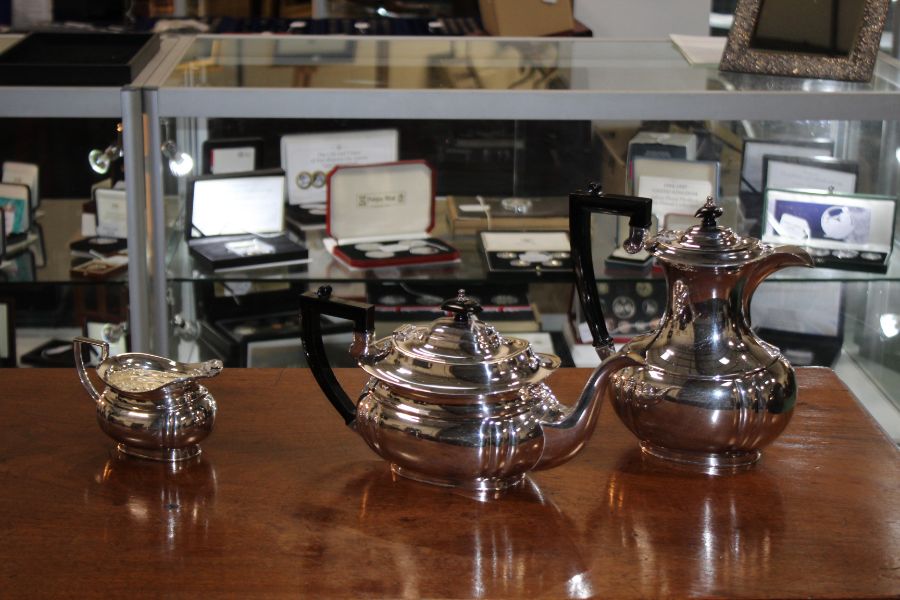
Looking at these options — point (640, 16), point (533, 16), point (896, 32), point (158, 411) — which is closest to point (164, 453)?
point (158, 411)

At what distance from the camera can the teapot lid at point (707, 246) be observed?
39.6 inches

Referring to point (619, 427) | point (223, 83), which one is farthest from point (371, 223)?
point (619, 427)

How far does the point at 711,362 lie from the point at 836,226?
1.07m

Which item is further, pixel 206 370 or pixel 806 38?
pixel 806 38

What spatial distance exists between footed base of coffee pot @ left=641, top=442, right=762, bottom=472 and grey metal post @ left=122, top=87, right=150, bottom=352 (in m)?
1.03

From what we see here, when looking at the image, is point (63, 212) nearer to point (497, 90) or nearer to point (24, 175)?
point (24, 175)

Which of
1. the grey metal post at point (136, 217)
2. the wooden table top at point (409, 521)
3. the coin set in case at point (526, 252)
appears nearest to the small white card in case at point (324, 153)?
the coin set in case at point (526, 252)

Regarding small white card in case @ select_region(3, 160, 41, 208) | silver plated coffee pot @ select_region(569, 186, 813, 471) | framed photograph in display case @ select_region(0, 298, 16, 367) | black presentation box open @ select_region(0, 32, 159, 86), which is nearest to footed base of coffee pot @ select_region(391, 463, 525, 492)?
A: silver plated coffee pot @ select_region(569, 186, 813, 471)

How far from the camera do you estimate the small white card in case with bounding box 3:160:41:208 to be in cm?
212

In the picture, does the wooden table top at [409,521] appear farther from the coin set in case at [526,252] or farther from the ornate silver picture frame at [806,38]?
the ornate silver picture frame at [806,38]

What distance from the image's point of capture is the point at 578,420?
3.18 feet

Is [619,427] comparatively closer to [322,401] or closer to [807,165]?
[322,401]

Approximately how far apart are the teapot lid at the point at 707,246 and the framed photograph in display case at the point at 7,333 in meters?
1.37

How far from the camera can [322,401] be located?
1.19 metres
